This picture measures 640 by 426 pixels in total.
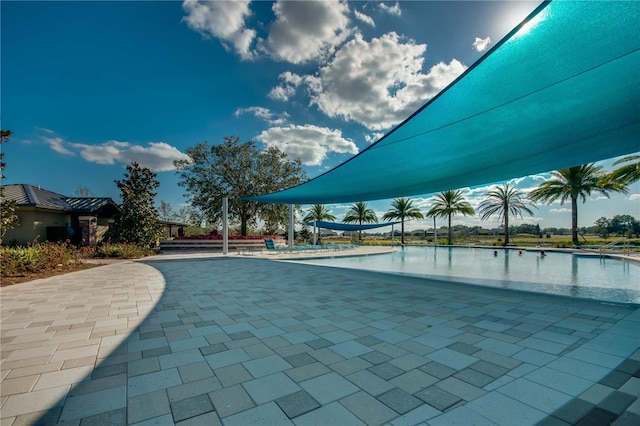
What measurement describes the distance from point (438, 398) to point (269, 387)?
108 cm

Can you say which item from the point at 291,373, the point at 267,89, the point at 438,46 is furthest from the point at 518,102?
the point at 267,89

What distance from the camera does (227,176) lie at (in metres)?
18.7

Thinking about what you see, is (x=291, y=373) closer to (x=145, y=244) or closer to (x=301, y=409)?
(x=301, y=409)

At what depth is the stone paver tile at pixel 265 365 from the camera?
2057 mm

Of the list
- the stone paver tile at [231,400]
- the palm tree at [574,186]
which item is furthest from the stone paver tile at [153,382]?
the palm tree at [574,186]

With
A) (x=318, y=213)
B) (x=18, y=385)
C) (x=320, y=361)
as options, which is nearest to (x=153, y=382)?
(x=18, y=385)

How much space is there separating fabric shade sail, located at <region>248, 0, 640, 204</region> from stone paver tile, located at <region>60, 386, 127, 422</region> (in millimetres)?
4090

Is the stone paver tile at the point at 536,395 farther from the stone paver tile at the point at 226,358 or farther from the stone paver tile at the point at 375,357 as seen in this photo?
the stone paver tile at the point at 226,358

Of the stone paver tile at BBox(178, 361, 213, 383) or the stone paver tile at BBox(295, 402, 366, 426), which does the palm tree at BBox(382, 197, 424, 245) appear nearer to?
the stone paver tile at BBox(178, 361, 213, 383)

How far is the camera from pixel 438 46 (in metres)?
5.94

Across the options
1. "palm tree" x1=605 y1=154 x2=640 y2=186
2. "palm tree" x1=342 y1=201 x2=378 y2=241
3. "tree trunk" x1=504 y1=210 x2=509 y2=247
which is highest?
"palm tree" x1=605 y1=154 x2=640 y2=186

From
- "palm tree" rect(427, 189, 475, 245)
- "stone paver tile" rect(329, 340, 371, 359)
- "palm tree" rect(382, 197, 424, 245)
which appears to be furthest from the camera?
"palm tree" rect(382, 197, 424, 245)

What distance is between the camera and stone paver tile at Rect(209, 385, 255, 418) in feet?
5.23

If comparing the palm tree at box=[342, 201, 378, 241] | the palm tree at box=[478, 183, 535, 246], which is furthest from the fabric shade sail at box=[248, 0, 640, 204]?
the palm tree at box=[342, 201, 378, 241]
